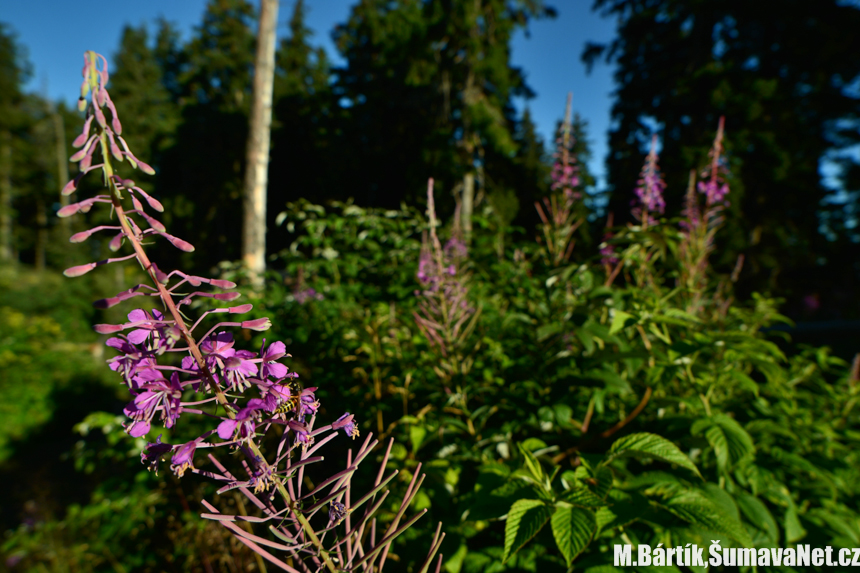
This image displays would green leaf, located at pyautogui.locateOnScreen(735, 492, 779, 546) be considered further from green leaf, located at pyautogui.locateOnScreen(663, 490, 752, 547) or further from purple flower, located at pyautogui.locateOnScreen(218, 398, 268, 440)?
purple flower, located at pyautogui.locateOnScreen(218, 398, 268, 440)

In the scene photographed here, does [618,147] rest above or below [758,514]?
above

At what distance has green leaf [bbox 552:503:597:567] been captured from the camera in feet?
3.39

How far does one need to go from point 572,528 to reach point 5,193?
1448 inches

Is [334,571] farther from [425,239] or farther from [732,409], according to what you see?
[425,239]

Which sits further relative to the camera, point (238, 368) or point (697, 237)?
point (697, 237)

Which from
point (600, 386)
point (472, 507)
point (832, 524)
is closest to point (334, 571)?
point (472, 507)

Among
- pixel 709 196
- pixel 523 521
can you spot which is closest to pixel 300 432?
pixel 523 521

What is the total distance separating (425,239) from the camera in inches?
108

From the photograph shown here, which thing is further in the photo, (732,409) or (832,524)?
(732,409)

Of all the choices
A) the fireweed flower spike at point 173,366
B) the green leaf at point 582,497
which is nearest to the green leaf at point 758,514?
the green leaf at point 582,497

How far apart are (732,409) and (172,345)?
230cm

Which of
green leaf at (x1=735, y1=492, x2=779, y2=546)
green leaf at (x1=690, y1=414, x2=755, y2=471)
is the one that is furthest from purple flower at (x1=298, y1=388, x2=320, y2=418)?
green leaf at (x1=735, y1=492, x2=779, y2=546)

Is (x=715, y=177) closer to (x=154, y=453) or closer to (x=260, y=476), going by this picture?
(x=260, y=476)

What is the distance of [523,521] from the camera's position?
1.09m
